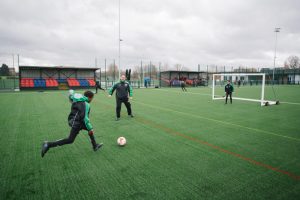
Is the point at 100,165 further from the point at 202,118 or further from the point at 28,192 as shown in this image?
the point at 202,118

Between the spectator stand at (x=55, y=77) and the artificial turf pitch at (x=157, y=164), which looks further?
the spectator stand at (x=55, y=77)

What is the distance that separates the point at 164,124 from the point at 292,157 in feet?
15.2

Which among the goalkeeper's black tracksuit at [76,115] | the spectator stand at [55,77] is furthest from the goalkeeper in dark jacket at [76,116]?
the spectator stand at [55,77]

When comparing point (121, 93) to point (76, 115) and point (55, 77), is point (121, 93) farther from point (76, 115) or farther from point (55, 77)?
point (55, 77)

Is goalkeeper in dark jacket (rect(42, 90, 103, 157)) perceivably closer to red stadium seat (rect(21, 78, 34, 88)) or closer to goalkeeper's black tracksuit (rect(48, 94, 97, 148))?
goalkeeper's black tracksuit (rect(48, 94, 97, 148))

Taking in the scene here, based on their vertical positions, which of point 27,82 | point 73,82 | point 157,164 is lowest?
point 157,164

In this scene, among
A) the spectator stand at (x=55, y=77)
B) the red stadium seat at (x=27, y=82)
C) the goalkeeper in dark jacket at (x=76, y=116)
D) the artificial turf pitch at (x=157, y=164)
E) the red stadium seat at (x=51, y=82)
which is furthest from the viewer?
the red stadium seat at (x=51, y=82)

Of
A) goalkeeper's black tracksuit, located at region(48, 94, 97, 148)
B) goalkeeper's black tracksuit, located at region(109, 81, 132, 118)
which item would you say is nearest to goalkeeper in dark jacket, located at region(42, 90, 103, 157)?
goalkeeper's black tracksuit, located at region(48, 94, 97, 148)

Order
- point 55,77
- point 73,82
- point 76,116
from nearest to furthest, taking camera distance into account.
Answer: point 76,116 → point 55,77 → point 73,82

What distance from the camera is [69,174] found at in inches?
161

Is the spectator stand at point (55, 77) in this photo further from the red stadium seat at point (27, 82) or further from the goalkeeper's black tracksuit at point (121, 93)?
the goalkeeper's black tracksuit at point (121, 93)

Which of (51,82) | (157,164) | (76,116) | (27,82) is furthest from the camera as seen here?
(51,82)

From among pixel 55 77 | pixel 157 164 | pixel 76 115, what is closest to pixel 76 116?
pixel 76 115

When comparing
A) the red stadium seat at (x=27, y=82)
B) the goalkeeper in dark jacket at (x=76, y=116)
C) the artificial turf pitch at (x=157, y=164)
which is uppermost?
the red stadium seat at (x=27, y=82)
